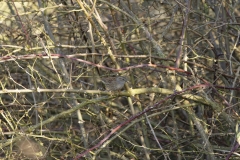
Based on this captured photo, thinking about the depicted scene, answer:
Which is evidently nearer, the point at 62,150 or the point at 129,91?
the point at 129,91

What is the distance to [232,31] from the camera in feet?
14.9

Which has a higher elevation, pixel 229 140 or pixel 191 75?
pixel 191 75

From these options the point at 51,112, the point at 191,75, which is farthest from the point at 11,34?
the point at 191,75

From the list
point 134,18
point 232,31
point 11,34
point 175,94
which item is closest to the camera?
point 175,94

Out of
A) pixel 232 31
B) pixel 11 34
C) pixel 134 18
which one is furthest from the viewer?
pixel 232 31

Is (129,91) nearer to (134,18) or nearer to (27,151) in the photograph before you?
(134,18)

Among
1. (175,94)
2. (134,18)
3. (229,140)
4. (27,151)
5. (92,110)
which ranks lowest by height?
(229,140)

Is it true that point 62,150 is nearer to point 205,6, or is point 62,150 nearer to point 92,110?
point 92,110

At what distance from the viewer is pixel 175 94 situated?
313 cm

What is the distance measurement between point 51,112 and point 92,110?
43.4 inches

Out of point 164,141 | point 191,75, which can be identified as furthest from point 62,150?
point 191,75

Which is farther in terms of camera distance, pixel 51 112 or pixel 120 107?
pixel 51 112

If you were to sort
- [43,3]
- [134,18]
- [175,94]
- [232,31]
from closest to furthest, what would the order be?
[175,94] < [134,18] < [43,3] < [232,31]

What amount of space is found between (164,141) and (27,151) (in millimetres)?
1219
